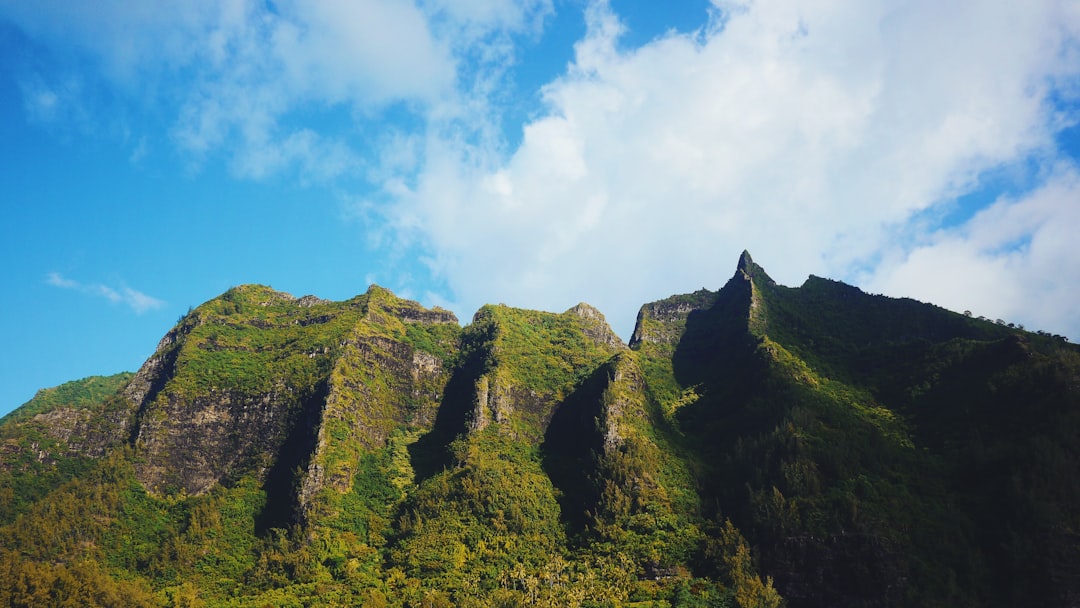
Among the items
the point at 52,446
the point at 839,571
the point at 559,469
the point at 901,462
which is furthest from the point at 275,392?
the point at 901,462

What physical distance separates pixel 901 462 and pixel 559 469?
64772 mm

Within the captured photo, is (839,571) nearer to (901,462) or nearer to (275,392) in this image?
(901,462)

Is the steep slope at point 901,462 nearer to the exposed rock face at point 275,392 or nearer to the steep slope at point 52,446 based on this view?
the exposed rock face at point 275,392

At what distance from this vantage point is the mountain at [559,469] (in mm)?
104250

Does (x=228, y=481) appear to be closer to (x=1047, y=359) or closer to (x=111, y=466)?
(x=111, y=466)

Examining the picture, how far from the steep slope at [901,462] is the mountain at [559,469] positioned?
1.44 ft

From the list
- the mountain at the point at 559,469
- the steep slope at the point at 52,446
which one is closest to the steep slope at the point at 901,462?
the mountain at the point at 559,469

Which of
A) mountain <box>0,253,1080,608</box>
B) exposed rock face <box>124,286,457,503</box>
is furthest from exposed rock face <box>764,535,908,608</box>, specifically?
exposed rock face <box>124,286,457,503</box>

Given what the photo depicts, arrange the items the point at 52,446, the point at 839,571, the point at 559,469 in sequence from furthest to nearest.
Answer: the point at 52,446
the point at 559,469
the point at 839,571

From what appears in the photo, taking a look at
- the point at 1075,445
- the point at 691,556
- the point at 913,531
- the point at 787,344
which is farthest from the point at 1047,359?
the point at 691,556

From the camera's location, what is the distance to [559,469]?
148875 mm

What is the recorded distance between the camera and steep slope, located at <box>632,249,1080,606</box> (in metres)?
98.5

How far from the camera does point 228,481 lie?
149875 millimetres

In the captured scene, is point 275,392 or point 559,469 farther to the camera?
point 275,392
